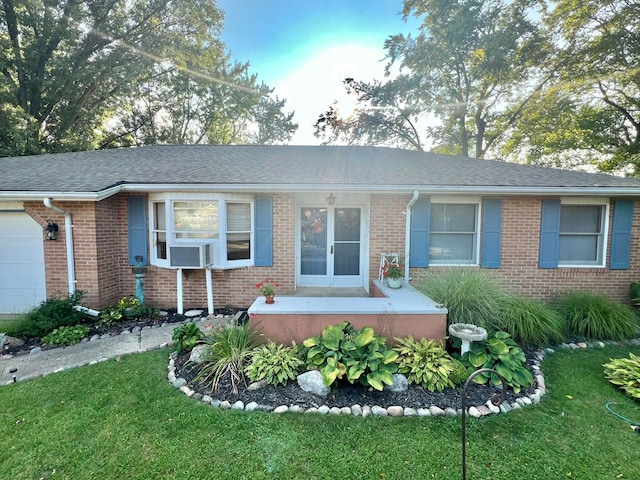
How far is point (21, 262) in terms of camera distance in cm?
580

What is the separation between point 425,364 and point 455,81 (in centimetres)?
1931

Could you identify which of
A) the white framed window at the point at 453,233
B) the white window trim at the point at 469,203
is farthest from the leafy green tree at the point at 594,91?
the white framed window at the point at 453,233

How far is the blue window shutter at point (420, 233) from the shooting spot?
6.11 m

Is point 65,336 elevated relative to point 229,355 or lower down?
lower down

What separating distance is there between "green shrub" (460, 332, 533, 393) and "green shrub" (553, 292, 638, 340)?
7.69 feet

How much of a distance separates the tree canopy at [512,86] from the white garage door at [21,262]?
16.6m

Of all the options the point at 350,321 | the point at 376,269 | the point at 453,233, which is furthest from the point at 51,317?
Answer: the point at 453,233

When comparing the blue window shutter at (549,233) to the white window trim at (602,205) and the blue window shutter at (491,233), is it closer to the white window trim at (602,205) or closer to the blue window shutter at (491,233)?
the white window trim at (602,205)

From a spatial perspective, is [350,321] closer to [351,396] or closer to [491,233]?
[351,396]

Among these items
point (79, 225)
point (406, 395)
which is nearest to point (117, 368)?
point (79, 225)

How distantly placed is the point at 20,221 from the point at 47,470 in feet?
18.1

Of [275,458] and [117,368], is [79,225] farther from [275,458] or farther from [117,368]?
[275,458]

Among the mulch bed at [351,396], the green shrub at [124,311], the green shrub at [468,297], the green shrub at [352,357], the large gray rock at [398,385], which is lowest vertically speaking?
the mulch bed at [351,396]

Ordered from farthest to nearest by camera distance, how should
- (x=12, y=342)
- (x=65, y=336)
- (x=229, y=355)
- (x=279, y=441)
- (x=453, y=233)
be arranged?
(x=453, y=233)
(x=65, y=336)
(x=12, y=342)
(x=229, y=355)
(x=279, y=441)
